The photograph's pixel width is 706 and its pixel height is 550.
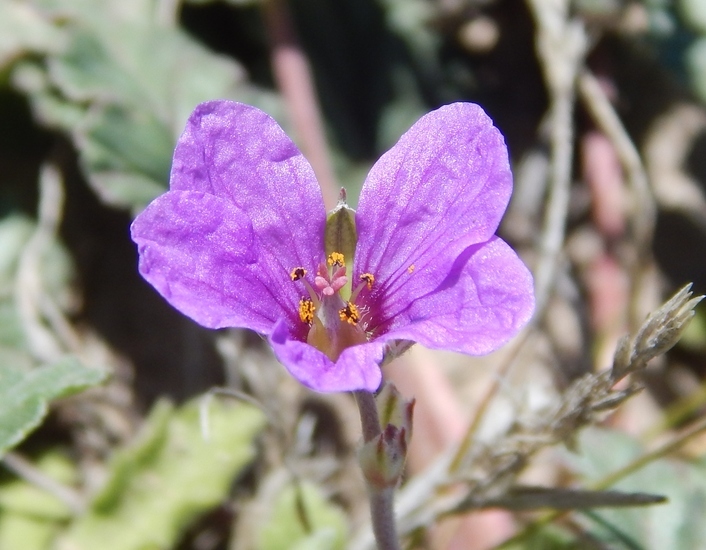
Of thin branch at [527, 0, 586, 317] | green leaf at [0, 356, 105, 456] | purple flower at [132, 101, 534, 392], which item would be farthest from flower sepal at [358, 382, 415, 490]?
thin branch at [527, 0, 586, 317]

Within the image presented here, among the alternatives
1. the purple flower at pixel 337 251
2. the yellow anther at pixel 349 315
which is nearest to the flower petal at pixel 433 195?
the purple flower at pixel 337 251

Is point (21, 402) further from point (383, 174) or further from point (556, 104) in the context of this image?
point (556, 104)

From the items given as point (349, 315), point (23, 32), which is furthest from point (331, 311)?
point (23, 32)

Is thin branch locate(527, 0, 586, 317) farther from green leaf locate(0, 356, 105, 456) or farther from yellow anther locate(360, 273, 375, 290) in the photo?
green leaf locate(0, 356, 105, 456)

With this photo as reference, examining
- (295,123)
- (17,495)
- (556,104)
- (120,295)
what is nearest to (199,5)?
(295,123)

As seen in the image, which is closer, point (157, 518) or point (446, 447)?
point (157, 518)

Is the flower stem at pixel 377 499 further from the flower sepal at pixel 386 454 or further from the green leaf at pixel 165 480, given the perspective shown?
the green leaf at pixel 165 480

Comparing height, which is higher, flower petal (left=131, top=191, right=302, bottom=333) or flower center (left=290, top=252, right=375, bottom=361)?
flower petal (left=131, top=191, right=302, bottom=333)
